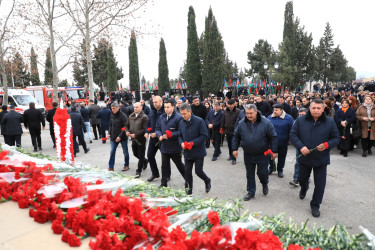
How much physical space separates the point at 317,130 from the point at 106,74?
48162 mm

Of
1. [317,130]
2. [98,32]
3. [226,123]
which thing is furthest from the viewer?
[98,32]

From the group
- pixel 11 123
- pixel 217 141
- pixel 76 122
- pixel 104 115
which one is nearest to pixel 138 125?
pixel 217 141

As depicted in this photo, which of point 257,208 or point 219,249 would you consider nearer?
point 219,249

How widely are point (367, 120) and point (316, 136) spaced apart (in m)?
5.07

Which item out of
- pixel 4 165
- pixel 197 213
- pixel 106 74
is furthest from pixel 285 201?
pixel 106 74

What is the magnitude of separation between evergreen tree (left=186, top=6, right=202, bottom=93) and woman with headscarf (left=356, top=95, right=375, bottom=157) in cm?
2818

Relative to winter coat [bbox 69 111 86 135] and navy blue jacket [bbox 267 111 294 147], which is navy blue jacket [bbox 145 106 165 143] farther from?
winter coat [bbox 69 111 86 135]

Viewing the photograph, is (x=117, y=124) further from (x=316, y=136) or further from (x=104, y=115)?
(x=316, y=136)

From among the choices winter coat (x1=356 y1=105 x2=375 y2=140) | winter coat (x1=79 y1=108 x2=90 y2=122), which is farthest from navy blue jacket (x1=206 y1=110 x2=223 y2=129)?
winter coat (x1=79 y1=108 x2=90 y2=122)

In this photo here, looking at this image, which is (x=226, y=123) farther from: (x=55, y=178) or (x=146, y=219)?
(x=146, y=219)

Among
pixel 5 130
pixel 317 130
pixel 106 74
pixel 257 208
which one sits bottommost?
pixel 257 208

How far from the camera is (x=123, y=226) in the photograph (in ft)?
7.54

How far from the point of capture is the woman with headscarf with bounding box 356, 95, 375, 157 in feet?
28.0

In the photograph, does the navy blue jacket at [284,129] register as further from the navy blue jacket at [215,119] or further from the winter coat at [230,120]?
the navy blue jacket at [215,119]
